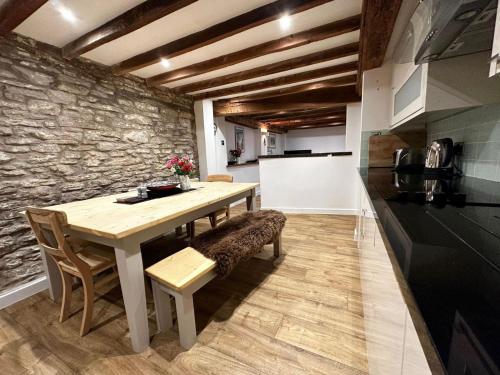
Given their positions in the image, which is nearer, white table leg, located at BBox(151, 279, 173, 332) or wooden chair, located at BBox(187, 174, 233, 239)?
white table leg, located at BBox(151, 279, 173, 332)

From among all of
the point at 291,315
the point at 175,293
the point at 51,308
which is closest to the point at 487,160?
the point at 291,315

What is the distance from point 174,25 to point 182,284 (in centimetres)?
210

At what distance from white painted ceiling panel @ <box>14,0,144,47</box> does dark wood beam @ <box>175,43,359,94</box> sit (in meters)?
1.56

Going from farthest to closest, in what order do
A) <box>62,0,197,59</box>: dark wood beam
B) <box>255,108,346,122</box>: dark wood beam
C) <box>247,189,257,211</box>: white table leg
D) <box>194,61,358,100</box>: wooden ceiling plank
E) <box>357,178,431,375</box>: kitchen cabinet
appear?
<box>255,108,346,122</box>: dark wood beam → <box>194,61,358,100</box>: wooden ceiling plank → <box>247,189,257,211</box>: white table leg → <box>62,0,197,59</box>: dark wood beam → <box>357,178,431,375</box>: kitchen cabinet

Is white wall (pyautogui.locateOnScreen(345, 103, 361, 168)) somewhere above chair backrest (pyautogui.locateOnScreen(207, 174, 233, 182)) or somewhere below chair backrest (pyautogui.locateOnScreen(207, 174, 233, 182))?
above

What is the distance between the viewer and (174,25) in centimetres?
185

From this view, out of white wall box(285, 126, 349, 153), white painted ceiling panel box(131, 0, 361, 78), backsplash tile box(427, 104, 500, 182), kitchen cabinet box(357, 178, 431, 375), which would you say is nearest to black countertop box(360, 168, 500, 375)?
kitchen cabinet box(357, 178, 431, 375)

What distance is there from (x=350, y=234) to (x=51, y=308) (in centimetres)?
317

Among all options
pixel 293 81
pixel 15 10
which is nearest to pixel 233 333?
pixel 15 10

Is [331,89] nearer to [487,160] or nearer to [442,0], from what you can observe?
[487,160]

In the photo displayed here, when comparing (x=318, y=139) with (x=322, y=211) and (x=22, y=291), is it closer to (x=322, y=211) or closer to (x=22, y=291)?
(x=322, y=211)

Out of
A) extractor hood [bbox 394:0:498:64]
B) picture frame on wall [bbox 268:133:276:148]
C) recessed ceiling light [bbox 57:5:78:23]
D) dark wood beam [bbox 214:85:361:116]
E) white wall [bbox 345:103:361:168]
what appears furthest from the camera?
picture frame on wall [bbox 268:133:276:148]

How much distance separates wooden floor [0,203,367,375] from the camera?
1.17 meters

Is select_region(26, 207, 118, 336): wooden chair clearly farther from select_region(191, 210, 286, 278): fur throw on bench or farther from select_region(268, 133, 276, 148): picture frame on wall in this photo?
select_region(268, 133, 276, 148): picture frame on wall
